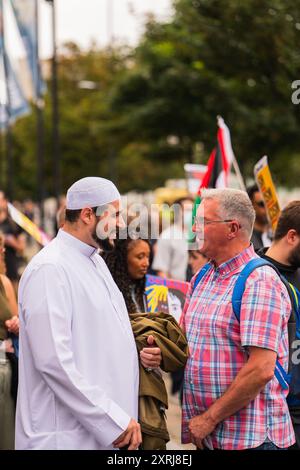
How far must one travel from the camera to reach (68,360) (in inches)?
117

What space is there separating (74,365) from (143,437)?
0.54m

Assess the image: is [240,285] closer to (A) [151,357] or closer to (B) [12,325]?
(A) [151,357]

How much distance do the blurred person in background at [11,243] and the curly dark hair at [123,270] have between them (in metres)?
2.98

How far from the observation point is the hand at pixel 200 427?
3.29 m

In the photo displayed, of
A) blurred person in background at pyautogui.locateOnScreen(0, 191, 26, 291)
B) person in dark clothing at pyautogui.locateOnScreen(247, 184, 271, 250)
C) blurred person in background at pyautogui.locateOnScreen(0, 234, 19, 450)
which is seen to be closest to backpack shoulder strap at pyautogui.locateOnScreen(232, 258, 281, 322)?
blurred person in background at pyautogui.locateOnScreen(0, 234, 19, 450)

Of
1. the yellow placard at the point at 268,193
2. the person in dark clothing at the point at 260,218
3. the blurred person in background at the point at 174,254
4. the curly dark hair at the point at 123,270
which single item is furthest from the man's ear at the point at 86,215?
the blurred person in background at the point at 174,254

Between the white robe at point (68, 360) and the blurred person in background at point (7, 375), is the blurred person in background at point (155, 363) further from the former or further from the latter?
the blurred person in background at point (7, 375)

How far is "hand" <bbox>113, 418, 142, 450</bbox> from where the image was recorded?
3.07 metres

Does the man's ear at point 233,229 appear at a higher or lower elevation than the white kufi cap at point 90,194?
lower

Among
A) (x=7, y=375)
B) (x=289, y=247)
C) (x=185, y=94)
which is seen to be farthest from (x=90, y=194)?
(x=185, y=94)

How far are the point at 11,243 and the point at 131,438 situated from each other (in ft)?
19.1

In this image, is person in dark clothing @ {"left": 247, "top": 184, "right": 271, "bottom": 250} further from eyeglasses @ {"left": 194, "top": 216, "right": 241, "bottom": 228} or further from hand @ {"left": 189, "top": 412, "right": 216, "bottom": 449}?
hand @ {"left": 189, "top": 412, "right": 216, "bottom": 449}

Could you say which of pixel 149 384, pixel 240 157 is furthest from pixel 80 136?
pixel 149 384

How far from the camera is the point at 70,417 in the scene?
305 centimetres
